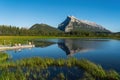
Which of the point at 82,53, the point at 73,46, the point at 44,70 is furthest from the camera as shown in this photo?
the point at 73,46

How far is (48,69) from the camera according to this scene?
99.2ft

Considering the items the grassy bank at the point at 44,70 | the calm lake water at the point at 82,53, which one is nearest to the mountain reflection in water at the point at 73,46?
the calm lake water at the point at 82,53

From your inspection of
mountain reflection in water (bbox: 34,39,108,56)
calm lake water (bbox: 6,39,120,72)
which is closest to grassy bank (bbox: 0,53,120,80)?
calm lake water (bbox: 6,39,120,72)

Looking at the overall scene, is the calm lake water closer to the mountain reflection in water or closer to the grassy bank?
Result: the mountain reflection in water

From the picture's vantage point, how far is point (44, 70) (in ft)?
96.8

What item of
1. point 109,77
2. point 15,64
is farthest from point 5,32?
point 109,77

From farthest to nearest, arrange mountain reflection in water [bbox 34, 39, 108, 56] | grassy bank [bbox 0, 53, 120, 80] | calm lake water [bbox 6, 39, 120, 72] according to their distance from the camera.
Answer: mountain reflection in water [bbox 34, 39, 108, 56] < calm lake water [bbox 6, 39, 120, 72] < grassy bank [bbox 0, 53, 120, 80]

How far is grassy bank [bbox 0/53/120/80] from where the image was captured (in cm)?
2434

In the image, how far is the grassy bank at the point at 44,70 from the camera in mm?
24336

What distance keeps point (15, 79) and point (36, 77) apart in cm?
338

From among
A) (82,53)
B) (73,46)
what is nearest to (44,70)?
(82,53)

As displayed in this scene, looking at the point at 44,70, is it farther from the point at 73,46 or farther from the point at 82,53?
the point at 73,46

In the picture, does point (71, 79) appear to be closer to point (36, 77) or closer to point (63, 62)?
point (36, 77)

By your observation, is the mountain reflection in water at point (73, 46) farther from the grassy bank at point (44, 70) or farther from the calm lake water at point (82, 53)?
the grassy bank at point (44, 70)
